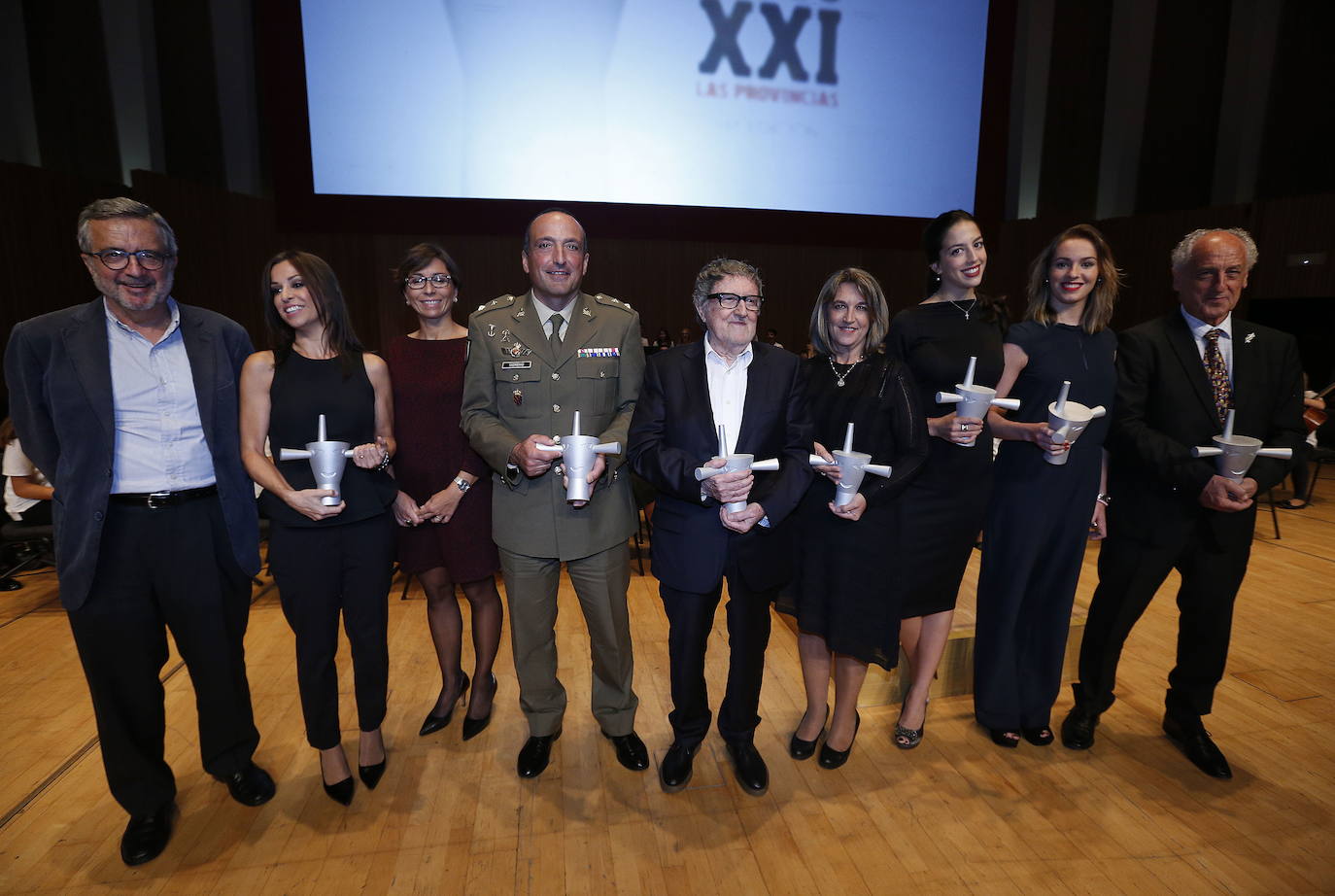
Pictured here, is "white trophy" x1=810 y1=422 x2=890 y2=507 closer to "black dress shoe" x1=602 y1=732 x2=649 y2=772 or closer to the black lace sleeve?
the black lace sleeve

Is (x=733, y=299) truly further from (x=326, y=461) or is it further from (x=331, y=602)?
(x=331, y=602)

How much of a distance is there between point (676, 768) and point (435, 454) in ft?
4.24

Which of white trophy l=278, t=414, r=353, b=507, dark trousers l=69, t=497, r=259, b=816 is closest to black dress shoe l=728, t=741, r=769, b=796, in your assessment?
white trophy l=278, t=414, r=353, b=507

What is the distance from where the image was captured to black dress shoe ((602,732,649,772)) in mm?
2156

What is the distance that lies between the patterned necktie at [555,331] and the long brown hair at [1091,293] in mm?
1481

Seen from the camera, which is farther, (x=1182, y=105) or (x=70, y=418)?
(x=1182, y=105)

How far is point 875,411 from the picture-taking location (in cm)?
190

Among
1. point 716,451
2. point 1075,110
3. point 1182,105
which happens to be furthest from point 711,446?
point 1182,105

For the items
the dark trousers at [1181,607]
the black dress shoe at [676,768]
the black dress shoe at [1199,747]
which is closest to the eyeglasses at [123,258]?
the black dress shoe at [676,768]

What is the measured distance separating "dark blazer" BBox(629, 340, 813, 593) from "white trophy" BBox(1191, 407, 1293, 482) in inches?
45.9

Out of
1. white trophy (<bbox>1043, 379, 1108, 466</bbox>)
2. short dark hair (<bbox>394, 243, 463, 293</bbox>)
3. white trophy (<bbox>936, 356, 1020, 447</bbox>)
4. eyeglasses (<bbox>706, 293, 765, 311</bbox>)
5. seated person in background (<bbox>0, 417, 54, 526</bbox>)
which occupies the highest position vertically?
short dark hair (<bbox>394, 243, 463, 293</bbox>)

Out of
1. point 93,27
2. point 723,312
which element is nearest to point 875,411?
point 723,312

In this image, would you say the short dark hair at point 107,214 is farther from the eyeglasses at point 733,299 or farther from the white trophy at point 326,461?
the eyeglasses at point 733,299

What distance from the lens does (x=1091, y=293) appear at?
6.68 ft
